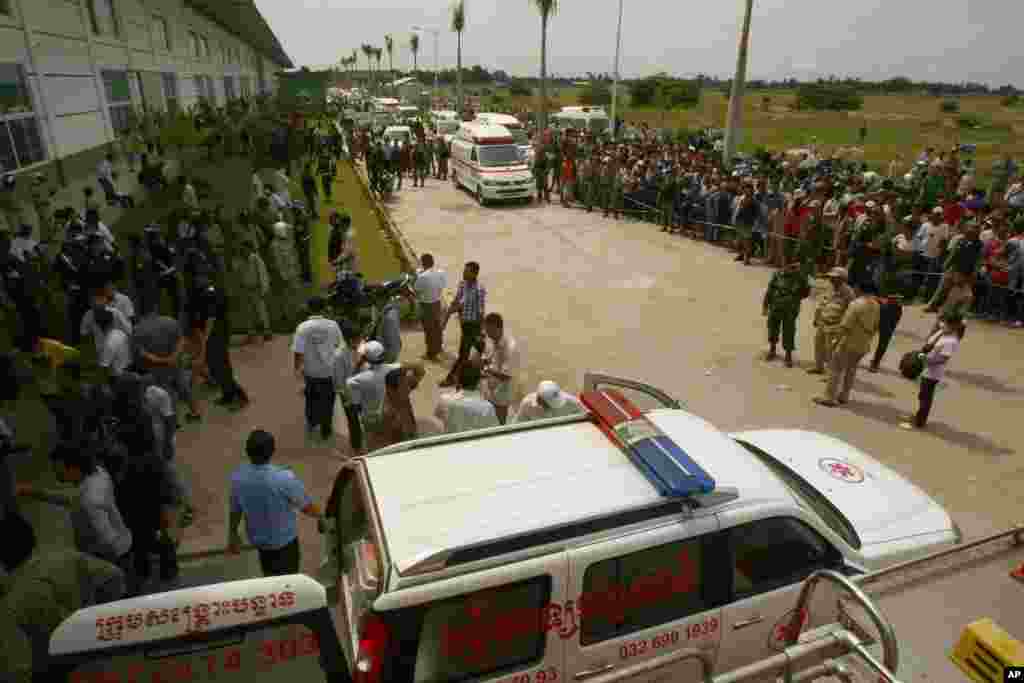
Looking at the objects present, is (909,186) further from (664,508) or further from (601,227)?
(664,508)

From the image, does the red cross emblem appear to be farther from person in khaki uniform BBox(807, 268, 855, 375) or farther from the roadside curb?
the roadside curb

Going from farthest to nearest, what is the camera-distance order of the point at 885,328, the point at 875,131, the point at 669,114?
the point at 669,114
the point at 875,131
the point at 885,328

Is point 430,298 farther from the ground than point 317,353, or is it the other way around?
point 317,353

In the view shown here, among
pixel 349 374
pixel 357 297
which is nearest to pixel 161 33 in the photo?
pixel 357 297

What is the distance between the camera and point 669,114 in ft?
206

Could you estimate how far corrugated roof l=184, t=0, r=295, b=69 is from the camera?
106ft

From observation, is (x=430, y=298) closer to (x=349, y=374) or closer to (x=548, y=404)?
(x=349, y=374)

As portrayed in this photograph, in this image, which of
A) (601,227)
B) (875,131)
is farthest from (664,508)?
(875,131)

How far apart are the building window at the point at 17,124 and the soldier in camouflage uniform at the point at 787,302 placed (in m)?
14.4

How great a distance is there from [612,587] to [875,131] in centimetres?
5911

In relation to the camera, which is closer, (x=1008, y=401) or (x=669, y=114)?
(x=1008, y=401)

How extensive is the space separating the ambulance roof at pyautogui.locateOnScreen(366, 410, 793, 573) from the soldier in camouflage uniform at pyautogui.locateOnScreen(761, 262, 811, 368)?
18.9ft

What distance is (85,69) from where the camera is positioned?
17047 millimetres

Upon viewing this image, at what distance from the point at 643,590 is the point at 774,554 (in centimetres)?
89
